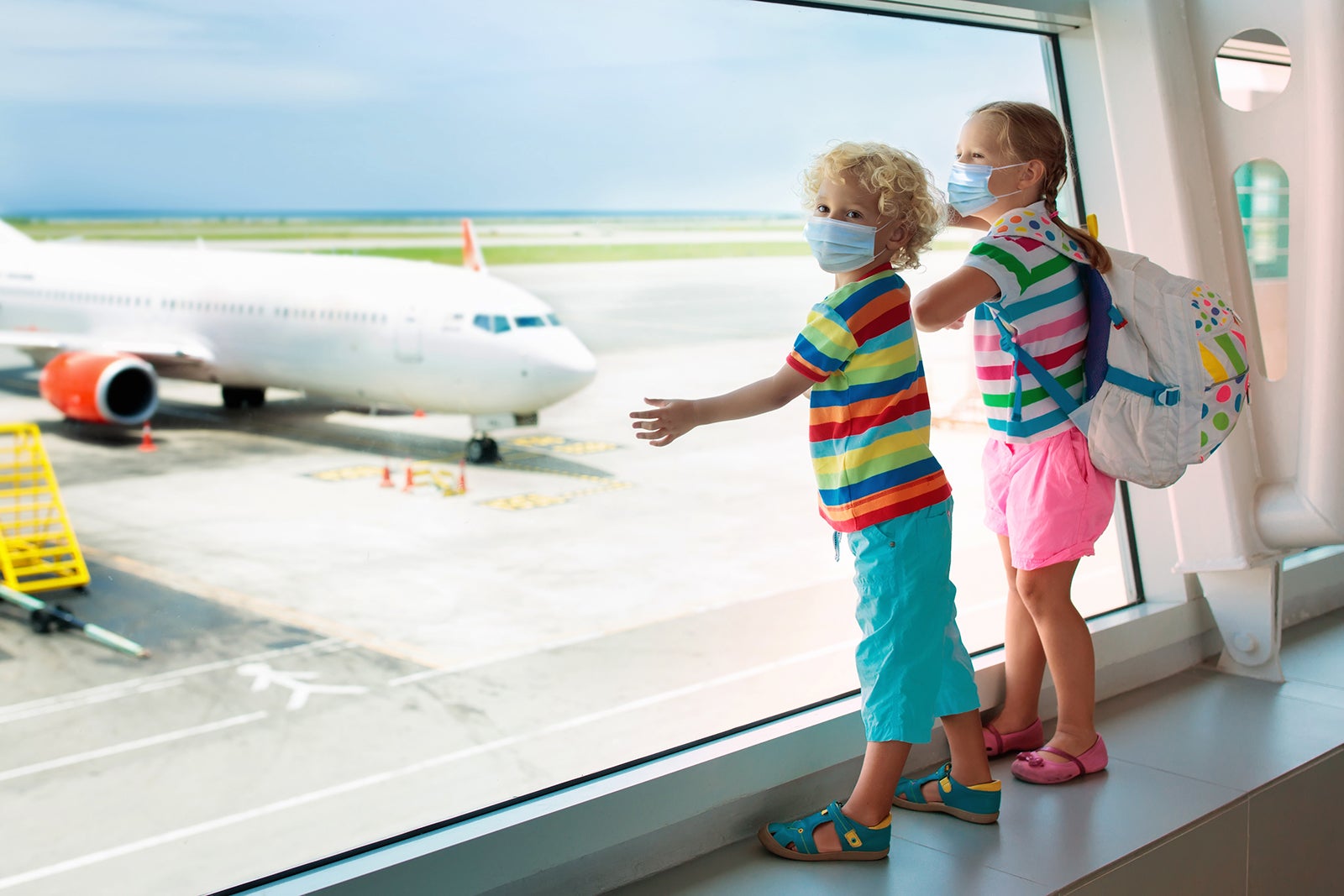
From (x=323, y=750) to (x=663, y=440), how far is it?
974 centimetres

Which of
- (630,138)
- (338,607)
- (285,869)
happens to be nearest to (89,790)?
(338,607)

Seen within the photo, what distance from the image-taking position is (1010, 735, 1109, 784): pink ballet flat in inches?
71.9

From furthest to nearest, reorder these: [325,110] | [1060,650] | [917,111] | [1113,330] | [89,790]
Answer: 1. [89,790]
2. [325,110]
3. [917,111]
4. [1060,650]
5. [1113,330]

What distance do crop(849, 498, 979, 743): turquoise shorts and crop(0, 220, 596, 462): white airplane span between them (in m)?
2.28

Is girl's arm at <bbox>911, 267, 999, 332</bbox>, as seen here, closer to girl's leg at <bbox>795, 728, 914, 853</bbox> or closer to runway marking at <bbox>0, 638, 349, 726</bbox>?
girl's leg at <bbox>795, 728, 914, 853</bbox>

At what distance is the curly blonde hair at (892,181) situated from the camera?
1367mm

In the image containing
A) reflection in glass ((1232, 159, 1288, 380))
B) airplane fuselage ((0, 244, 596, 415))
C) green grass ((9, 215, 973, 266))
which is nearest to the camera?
reflection in glass ((1232, 159, 1288, 380))

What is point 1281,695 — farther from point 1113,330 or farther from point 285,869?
point 285,869

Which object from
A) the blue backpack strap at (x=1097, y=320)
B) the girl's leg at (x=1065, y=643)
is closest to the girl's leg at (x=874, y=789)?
the girl's leg at (x=1065, y=643)

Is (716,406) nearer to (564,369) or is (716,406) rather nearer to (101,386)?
(101,386)

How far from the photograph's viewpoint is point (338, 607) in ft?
33.3

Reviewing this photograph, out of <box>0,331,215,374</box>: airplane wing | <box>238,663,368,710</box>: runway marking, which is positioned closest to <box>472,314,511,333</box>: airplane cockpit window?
<box>0,331,215,374</box>: airplane wing

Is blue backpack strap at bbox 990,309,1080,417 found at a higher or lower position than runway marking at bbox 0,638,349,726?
higher

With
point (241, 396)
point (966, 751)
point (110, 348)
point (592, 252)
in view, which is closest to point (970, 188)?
point (966, 751)
